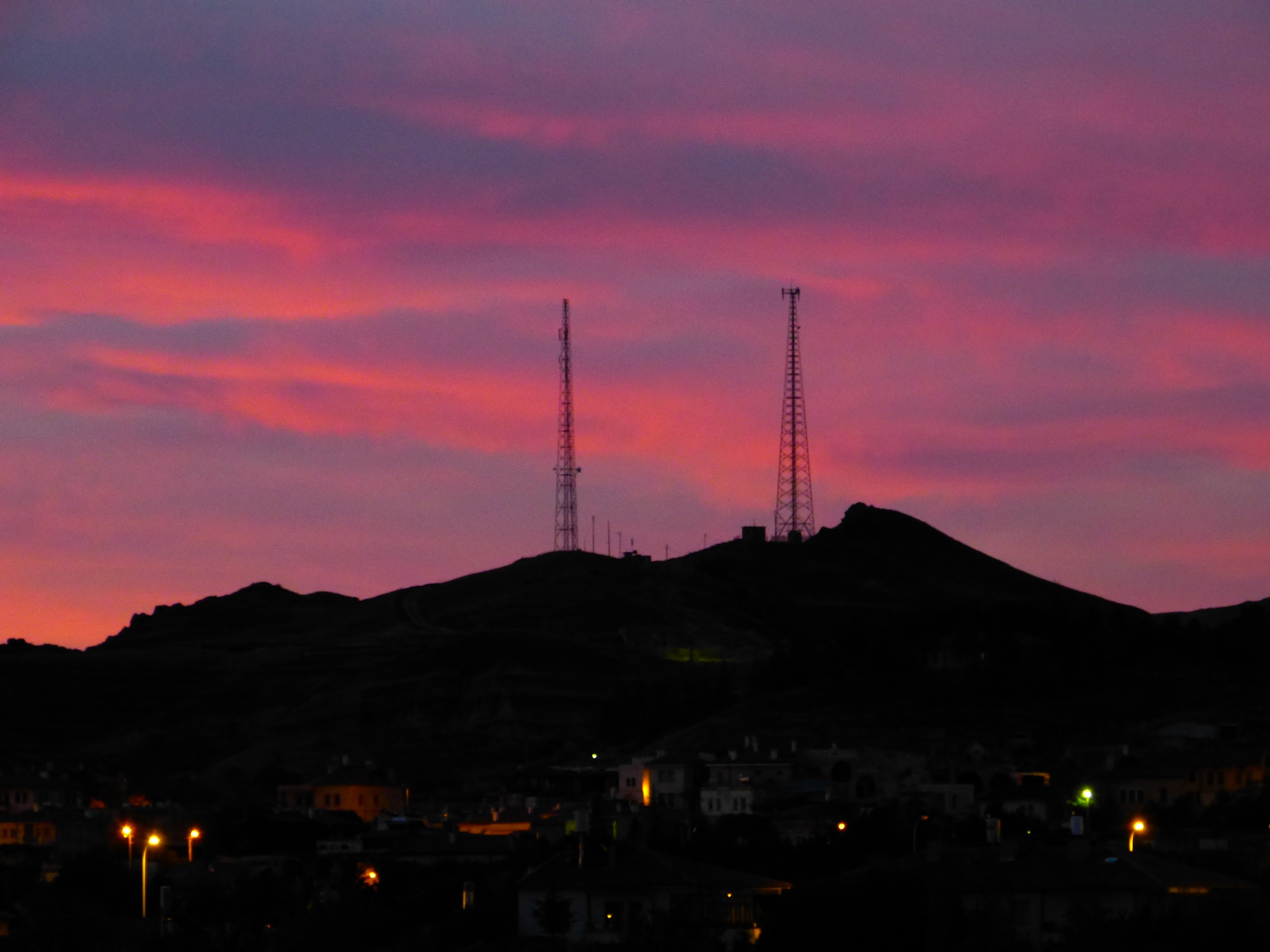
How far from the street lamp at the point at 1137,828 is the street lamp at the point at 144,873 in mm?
33115

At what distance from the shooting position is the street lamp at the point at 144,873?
341 ft

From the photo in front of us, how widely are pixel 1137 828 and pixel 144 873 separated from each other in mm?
37398

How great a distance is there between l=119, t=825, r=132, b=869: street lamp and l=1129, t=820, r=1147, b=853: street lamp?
40.9m

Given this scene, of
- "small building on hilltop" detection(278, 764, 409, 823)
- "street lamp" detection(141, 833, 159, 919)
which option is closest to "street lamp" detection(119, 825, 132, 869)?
"street lamp" detection(141, 833, 159, 919)

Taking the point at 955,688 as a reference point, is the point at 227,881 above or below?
below

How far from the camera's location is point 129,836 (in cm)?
13425

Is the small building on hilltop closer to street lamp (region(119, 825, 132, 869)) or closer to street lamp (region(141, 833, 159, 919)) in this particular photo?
street lamp (region(119, 825, 132, 869))

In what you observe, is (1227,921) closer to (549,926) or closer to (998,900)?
(998,900)

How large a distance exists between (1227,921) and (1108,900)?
8793 millimetres

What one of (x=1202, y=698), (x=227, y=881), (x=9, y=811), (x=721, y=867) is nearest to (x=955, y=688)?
(x=1202, y=698)

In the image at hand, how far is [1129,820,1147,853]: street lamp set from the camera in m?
110

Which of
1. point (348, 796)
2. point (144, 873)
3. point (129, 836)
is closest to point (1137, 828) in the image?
point (144, 873)

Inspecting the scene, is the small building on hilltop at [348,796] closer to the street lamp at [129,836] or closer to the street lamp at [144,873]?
the street lamp at [129,836]

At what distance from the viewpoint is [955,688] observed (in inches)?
6845
